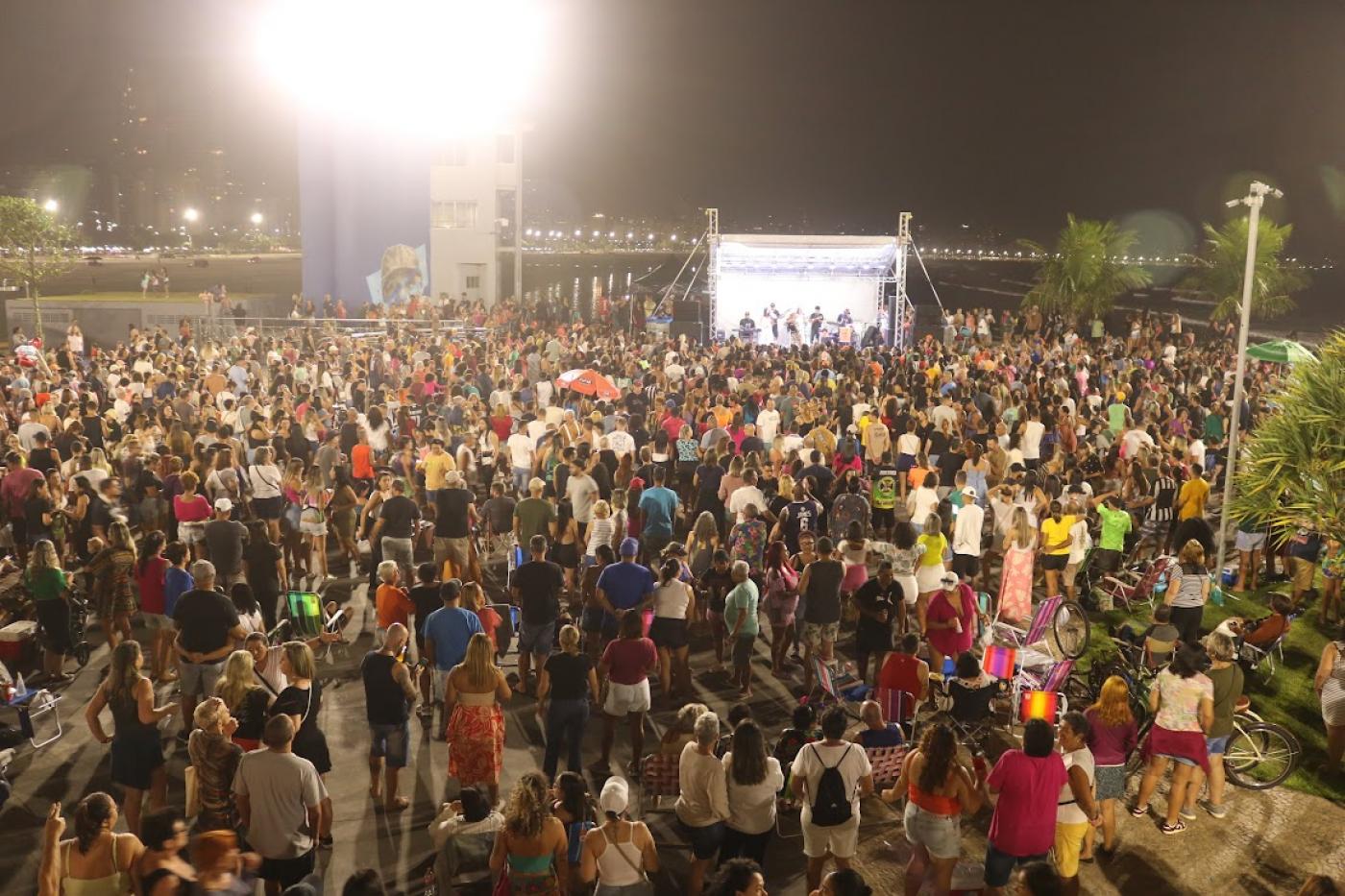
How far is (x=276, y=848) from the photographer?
4934 mm

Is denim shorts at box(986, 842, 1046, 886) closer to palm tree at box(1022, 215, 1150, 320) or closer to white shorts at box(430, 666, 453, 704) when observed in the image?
white shorts at box(430, 666, 453, 704)

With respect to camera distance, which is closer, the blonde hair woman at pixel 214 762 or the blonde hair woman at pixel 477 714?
the blonde hair woman at pixel 214 762

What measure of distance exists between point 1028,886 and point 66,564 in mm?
10255

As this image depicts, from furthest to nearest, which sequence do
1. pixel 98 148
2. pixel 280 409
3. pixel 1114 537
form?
pixel 98 148 → pixel 280 409 → pixel 1114 537

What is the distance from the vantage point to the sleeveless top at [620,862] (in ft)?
14.9

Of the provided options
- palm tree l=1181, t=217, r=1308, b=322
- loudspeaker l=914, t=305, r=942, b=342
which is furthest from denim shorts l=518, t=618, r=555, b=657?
palm tree l=1181, t=217, r=1308, b=322

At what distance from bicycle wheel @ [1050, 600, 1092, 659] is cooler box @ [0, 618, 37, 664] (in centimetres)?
841

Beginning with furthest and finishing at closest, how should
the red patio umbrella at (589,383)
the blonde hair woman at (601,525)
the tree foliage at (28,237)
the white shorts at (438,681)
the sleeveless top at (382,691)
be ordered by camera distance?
the tree foliage at (28,237), the red patio umbrella at (589,383), the blonde hair woman at (601,525), the white shorts at (438,681), the sleeveless top at (382,691)

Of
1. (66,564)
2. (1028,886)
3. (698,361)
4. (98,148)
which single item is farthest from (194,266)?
(98,148)

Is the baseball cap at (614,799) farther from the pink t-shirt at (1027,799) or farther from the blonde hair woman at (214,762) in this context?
the blonde hair woman at (214,762)

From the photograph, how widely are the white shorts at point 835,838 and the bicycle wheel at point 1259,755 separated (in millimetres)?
3177

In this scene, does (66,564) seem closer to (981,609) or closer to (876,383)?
(981,609)

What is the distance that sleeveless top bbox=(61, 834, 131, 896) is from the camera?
4402 mm

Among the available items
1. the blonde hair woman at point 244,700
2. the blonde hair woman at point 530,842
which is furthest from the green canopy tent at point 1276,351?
the blonde hair woman at point 244,700
